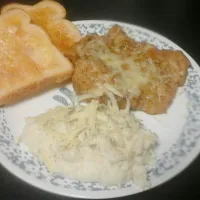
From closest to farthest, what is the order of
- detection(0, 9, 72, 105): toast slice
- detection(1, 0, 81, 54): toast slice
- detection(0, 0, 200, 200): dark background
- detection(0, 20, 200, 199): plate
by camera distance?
detection(0, 20, 200, 199): plate
detection(0, 9, 72, 105): toast slice
detection(1, 0, 81, 54): toast slice
detection(0, 0, 200, 200): dark background

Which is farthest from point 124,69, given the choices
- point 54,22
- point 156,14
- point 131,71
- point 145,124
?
point 156,14

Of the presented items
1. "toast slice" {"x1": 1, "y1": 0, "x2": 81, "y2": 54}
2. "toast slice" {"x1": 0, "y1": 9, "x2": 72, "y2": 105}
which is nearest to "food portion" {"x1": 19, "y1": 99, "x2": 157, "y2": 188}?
"toast slice" {"x1": 0, "y1": 9, "x2": 72, "y2": 105}

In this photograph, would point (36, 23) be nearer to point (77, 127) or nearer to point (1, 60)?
point (1, 60)

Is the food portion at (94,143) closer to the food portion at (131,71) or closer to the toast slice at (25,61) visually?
the food portion at (131,71)

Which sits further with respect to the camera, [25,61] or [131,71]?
[25,61]

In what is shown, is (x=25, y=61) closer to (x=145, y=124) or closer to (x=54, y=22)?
(x=54, y=22)

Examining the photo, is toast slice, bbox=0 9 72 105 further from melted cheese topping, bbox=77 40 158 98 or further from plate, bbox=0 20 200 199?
melted cheese topping, bbox=77 40 158 98

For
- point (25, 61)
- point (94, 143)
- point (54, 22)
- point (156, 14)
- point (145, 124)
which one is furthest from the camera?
point (156, 14)
